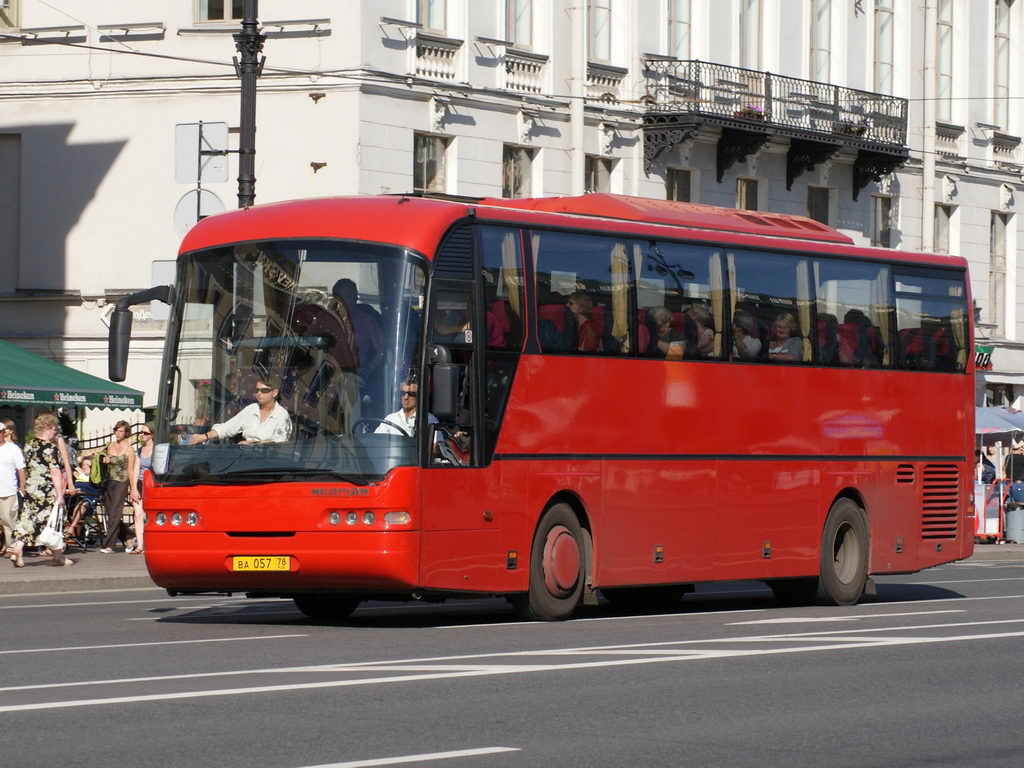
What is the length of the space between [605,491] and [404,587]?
2681 mm

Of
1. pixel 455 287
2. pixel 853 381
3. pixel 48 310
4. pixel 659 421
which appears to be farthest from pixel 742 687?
pixel 48 310

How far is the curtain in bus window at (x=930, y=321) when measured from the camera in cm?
2222

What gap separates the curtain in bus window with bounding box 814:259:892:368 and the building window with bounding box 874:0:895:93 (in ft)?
83.7

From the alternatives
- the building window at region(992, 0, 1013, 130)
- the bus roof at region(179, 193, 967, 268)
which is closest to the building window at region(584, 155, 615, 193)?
the building window at region(992, 0, 1013, 130)

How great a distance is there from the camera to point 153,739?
31.5 feet

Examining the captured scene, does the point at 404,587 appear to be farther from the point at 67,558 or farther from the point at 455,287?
the point at 67,558

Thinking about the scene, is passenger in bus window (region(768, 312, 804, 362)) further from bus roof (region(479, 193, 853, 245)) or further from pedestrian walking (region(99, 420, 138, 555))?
pedestrian walking (region(99, 420, 138, 555))

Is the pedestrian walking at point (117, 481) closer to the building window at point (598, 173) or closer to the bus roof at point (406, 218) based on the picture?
the bus roof at point (406, 218)

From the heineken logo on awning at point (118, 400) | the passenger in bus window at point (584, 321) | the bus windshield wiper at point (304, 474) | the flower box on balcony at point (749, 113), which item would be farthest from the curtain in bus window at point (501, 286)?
the flower box on balcony at point (749, 113)

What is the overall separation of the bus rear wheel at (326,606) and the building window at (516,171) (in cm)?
2020

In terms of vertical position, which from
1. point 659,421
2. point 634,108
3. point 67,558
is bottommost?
point 67,558

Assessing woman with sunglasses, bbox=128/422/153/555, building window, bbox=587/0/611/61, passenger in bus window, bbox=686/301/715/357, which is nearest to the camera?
passenger in bus window, bbox=686/301/715/357

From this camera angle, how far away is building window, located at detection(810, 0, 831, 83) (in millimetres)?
44938

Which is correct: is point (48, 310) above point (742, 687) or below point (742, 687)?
above
